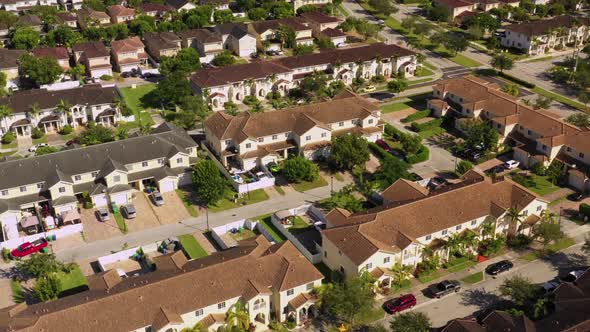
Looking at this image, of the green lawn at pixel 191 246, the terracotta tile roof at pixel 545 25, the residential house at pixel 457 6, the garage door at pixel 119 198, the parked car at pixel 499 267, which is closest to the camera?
the parked car at pixel 499 267

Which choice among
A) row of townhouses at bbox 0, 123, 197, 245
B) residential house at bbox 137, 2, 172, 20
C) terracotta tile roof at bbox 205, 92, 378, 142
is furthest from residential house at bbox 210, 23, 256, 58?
row of townhouses at bbox 0, 123, 197, 245

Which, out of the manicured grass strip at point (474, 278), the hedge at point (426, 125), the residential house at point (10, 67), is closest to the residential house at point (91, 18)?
the residential house at point (10, 67)

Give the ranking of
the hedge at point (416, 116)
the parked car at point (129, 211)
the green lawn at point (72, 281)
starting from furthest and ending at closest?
the hedge at point (416, 116) → the parked car at point (129, 211) → the green lawn at point (72, 281)

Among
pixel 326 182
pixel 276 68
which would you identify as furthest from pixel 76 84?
pixel 326 182

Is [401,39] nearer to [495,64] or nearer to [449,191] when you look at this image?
[495,64]

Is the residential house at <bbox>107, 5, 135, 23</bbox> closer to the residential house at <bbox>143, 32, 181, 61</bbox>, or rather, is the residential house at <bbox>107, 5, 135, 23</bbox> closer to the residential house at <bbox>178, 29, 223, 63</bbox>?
the residential house at <bbox>143, 32, 181, 61</bbox>

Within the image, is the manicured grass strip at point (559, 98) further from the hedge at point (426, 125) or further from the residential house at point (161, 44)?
the residential house at point (161, 44)

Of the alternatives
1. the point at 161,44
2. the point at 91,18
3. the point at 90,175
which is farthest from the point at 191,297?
the point at 91,18

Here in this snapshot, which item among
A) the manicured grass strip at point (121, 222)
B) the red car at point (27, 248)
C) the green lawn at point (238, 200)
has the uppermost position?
the red car at point (27, 248)
